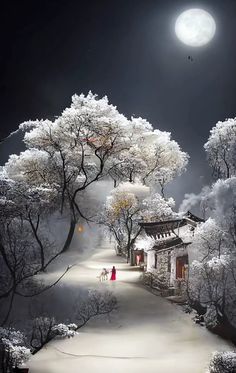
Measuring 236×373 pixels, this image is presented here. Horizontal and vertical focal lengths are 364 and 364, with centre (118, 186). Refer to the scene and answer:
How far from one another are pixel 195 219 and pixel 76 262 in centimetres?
429

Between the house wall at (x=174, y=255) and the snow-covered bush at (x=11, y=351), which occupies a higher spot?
the house wall at (x=174, y=255)

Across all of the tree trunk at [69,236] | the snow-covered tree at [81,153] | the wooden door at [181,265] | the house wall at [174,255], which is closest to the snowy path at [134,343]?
the house wall at [174,255]

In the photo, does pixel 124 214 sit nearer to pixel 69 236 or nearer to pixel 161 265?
pixel 69 236

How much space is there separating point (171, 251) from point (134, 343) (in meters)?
3.21

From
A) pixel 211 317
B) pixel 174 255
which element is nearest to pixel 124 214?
pixel 174 255

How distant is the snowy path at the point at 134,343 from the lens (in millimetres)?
9102

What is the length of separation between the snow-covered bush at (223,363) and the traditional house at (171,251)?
278 cm

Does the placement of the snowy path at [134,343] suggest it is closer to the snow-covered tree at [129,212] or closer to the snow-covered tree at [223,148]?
the snow-covered tree at [129,212]

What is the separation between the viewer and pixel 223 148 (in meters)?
15.6

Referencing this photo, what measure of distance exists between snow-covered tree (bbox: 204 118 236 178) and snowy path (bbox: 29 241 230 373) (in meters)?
6.64

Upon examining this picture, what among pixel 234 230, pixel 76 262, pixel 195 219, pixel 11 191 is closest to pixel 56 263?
Answer: pixel 76 262

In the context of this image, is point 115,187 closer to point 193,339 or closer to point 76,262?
point 76,262

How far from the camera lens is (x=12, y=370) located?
8.68 metres

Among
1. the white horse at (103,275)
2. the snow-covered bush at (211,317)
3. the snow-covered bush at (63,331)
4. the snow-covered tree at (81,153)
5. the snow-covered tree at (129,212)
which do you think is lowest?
the snow-covered bush at (63,331)
